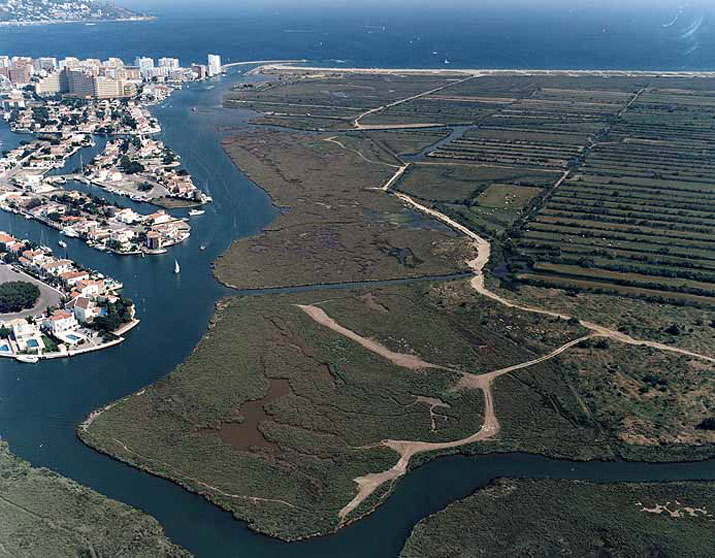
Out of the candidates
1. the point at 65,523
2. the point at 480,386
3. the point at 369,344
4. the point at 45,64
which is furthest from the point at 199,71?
the point at 65,523

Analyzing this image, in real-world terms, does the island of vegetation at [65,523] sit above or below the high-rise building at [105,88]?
below

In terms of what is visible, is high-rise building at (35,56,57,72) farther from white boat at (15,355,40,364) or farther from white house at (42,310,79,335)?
white boat at (15,355,40,364)

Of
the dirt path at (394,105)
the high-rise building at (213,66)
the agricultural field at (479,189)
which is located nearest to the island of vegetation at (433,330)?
the agricultural field at (479,189)

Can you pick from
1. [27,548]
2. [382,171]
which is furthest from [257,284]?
[382,171]

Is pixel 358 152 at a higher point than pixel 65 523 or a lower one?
higher

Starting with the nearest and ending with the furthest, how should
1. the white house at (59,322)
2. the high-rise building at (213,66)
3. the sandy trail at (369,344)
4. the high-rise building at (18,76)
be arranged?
1. the sandy trail at (369,344)
2. the white house at (59,322)
3. the high-rise building at (18,76)
4. the high-rise building at (213,66)

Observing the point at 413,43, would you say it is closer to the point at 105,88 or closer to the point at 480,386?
the point at 105,88

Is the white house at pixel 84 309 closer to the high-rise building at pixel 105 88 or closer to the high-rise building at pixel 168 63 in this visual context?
the high-rise building at pixel 105 88
